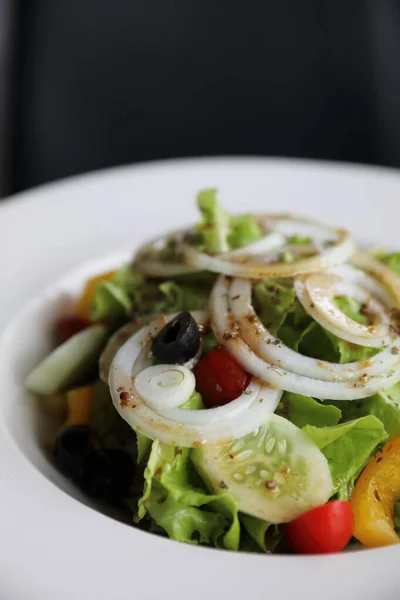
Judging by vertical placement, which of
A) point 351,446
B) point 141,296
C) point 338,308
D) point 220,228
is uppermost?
point 220,228

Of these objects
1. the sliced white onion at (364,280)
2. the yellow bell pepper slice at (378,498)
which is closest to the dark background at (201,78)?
the sliced white onion at (364,280)

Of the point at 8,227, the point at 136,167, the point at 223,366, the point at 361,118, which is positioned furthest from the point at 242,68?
the point at 223,366

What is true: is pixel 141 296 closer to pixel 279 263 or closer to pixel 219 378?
pixel 279 263

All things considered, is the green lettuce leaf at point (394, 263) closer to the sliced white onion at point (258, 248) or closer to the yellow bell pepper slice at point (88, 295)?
the sliced white onion at point (258, 248)

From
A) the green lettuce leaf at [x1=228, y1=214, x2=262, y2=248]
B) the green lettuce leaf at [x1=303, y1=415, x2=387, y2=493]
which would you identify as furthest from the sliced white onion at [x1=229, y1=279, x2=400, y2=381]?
the green lettuce leaf at [x1=228, y1=214, x2=262, y2=248]

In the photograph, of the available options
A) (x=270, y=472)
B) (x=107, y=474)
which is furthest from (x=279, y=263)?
(x=107, y=474)

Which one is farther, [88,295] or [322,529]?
[88,295]

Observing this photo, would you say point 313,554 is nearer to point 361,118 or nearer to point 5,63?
point 361,118
